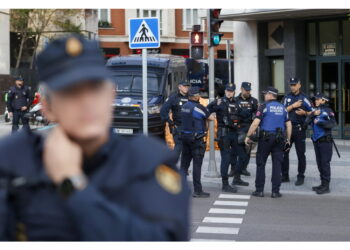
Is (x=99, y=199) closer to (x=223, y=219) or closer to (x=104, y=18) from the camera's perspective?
(x=223, y=219)

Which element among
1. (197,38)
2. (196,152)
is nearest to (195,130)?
(196,152)

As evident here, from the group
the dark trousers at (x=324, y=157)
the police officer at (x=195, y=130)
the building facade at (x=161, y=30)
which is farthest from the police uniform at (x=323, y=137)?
the building facade at (x=161, y=30)

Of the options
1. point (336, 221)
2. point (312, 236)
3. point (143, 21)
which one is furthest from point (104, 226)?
point (143, 21)

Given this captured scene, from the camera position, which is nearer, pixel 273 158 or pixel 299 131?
pixel 273 158

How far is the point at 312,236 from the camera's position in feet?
26.1

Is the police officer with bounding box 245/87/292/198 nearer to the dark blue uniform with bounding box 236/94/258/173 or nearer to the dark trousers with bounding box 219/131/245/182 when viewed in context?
the dark trousers with bounding box 219/131/245/182

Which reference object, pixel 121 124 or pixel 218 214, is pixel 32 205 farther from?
pixel 121 124

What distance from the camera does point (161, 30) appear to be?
51.3 metres

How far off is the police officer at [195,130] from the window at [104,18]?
40698 millimetres

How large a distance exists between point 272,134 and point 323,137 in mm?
968

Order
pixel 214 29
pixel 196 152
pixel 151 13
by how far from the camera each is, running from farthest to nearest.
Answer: pixel 151 13 < pixel 214 29 < pixel 196 152

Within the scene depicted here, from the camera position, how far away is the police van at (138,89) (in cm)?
1844

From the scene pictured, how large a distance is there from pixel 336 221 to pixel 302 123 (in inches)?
136

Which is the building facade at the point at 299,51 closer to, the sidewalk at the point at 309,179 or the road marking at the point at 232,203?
the sidewalk at the point at 309,179
